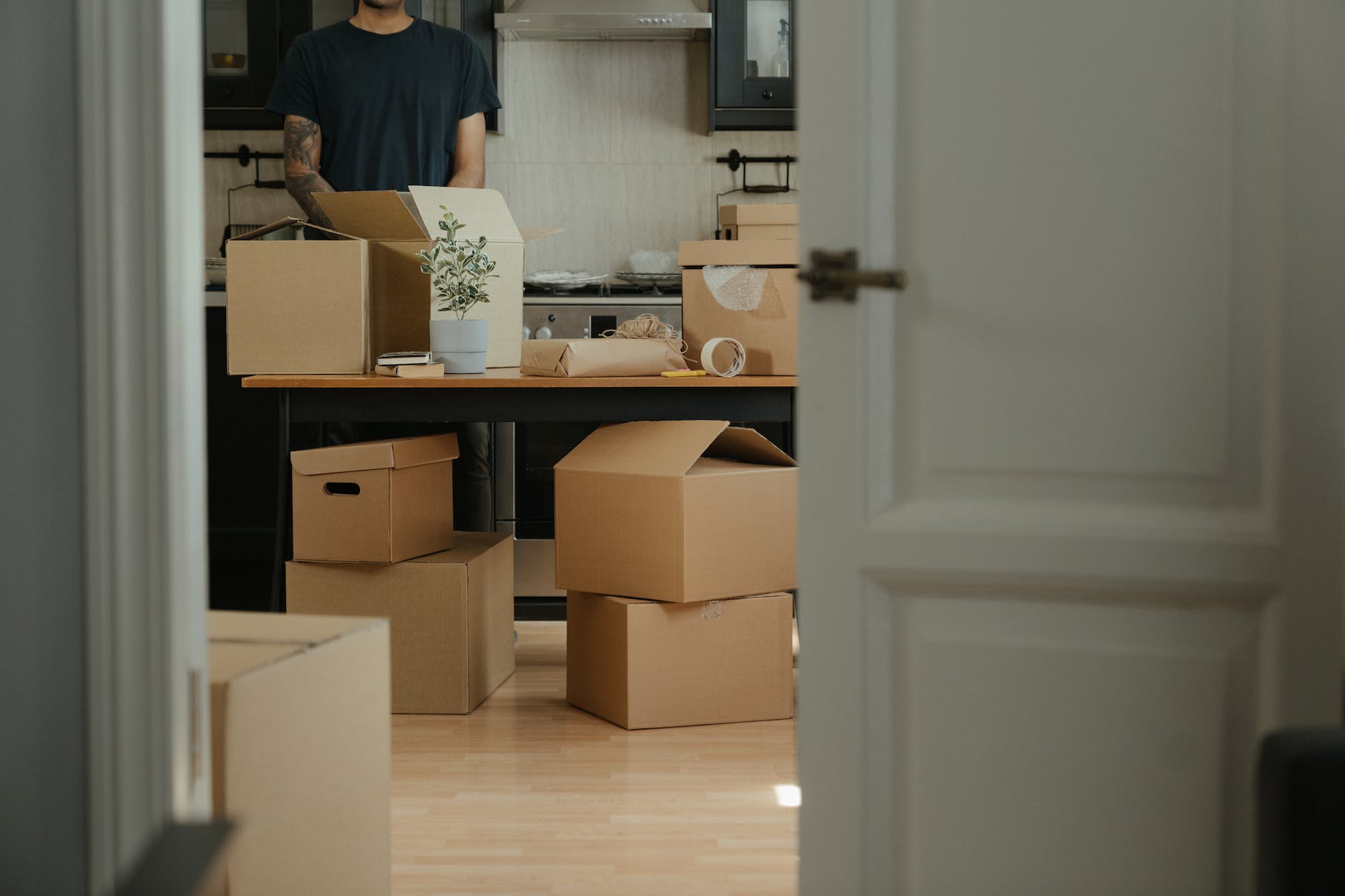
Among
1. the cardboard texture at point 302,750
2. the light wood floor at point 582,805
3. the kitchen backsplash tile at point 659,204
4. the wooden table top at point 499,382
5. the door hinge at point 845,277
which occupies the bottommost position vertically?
the light wood floor at point 582,805

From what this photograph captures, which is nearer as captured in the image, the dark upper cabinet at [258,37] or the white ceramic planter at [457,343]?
the white ceramic planter at [457,343]

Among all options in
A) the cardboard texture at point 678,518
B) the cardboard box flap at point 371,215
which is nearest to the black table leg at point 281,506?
the cardboard box flap at point 371,215

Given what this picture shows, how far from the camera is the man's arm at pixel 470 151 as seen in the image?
12.1 ft

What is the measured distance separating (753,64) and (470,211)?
1736 mm

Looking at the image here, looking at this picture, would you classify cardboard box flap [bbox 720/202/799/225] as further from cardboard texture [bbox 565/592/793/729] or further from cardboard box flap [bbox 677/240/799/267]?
cardboard texture [bbox 565/592/793/729]

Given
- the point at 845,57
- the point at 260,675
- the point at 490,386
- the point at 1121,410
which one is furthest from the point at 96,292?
the point at 490,386

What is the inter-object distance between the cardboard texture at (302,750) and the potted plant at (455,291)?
1.21 meters

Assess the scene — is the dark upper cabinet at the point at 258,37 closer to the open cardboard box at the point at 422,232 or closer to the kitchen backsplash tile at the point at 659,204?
the kitchen backsplash tile at the point at 659,204

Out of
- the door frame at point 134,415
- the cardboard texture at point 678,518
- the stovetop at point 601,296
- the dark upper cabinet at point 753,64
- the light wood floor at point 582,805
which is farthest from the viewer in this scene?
the dark upper cabinet at point 753,64

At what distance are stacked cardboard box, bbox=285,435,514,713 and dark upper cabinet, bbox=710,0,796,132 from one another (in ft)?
6.66

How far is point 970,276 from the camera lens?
3.86 ft

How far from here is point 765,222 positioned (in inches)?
105

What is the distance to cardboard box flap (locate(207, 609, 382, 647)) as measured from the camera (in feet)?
4.31

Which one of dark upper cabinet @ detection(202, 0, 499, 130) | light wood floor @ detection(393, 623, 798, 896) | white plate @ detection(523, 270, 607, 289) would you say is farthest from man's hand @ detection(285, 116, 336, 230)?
light wood floor @ detection(393, 623, 798, 896)
